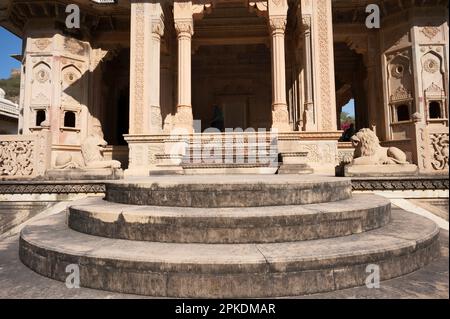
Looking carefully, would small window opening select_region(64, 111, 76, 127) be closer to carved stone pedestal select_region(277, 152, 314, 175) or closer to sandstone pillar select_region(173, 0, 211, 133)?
sandstone pillar select_region(173, 0, 211, 133)

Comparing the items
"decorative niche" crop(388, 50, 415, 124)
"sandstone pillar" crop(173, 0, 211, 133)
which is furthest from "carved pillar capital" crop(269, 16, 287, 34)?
→ "decorative niche" crop(388, 50, 415, 124)

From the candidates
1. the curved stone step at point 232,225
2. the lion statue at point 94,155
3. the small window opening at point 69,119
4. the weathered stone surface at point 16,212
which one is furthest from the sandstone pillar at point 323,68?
the small window opening at point 69,119

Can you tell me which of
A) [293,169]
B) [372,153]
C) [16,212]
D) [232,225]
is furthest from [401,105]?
[16,212]

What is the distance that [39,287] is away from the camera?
229 centimetres

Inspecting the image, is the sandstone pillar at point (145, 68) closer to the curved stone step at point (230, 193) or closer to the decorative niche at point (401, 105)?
the curved stone step at point (230, 193)

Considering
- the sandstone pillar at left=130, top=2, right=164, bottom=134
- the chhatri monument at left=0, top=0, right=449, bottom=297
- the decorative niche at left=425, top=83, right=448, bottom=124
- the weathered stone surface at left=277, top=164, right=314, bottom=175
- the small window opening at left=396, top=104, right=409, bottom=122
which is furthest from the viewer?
the small window opening at left=396, top=104, right=409, bottom=122

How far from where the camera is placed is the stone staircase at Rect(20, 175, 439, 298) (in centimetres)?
208

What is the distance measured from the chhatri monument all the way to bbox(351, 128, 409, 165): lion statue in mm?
28

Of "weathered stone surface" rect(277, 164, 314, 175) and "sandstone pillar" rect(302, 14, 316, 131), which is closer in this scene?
"weathered stone surface" rect(277, 164, 314, 175)

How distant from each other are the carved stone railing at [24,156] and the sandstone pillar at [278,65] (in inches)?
254

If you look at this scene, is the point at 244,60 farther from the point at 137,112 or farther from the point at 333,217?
the point at 333,217

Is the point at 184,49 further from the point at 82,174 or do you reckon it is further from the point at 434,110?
the point at 434,110

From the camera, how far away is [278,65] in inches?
379
